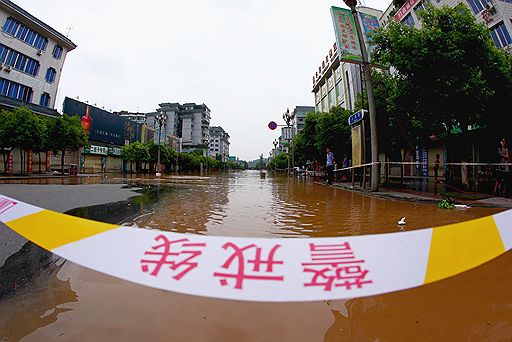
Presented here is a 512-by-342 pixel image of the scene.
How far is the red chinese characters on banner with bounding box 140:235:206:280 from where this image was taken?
1253 millimetres

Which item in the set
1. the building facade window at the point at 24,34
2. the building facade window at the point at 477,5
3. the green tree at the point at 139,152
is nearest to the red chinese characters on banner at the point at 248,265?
the building facade window at the point at 477,5

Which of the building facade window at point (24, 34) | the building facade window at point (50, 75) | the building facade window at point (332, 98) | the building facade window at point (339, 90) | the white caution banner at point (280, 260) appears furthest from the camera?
the building facade window at point (332, 98)

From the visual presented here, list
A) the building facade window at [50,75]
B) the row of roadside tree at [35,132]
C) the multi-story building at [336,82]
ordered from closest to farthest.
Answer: the row of roadside tree at [35,132]
the building facade window at [50,75]
the multi-story building at [336,82]

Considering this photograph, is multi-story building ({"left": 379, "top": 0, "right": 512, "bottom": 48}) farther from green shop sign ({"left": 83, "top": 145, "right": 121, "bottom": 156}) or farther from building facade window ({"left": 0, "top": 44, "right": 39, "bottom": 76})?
green shop sign ({"left": 83, "top": 145, "right": 121, "bottom": 156})

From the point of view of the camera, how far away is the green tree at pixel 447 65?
8.72m

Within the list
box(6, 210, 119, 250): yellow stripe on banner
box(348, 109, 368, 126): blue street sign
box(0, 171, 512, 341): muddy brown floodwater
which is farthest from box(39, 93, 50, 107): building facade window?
box(6, 210, 119, 250): yellow stripe on banner

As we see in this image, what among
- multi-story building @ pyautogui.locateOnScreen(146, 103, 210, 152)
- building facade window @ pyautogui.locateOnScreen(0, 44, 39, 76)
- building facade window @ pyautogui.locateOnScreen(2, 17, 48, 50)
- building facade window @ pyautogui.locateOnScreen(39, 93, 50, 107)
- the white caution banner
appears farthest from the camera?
multi-story building @ pyautogui.locateOnScreen(146, 103, 210, 152)

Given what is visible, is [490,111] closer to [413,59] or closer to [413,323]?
[413,59]

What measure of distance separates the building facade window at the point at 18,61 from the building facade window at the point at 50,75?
1326 mm

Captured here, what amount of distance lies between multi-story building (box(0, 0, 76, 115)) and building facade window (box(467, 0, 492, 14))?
123ft

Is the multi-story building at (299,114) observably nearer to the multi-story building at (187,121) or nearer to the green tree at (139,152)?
the multi-story building at (187,121)

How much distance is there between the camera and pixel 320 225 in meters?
4.90

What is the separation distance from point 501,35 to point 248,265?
76.4 ft

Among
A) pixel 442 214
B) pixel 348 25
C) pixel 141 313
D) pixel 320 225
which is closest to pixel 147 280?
pixel 141 313
